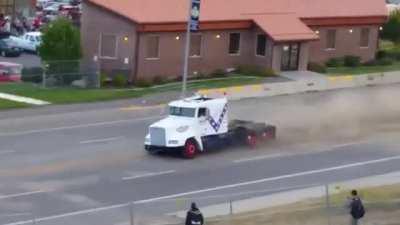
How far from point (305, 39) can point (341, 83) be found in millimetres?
4816

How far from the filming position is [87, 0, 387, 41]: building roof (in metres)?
63.7

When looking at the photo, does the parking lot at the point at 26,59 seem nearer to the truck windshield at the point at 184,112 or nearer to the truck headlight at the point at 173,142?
the truck windshield at the point at 184,112

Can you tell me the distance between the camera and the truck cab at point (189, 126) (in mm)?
42938

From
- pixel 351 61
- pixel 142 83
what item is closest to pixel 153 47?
pixel 142 83

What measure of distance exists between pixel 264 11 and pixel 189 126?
26862 mm

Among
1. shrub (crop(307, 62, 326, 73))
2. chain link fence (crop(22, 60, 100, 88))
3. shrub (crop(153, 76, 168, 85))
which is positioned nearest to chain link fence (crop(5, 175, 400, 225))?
chain link fence (crop(22, 60, 100, 88))

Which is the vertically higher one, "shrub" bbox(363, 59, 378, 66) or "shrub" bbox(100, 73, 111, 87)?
"shrub" bbox(363, 59, 378, 66)

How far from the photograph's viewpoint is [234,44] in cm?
6812

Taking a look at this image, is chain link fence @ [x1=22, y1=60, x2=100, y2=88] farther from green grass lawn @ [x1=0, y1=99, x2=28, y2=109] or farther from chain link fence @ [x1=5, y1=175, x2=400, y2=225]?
chain link fence @ [x1=5, y1=175, x2=400, y2=225]

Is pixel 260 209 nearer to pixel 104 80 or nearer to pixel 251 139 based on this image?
pixel 251 139

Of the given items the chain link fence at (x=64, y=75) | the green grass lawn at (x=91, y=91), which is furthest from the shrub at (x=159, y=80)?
the chain link fence at (x=64, y=75)

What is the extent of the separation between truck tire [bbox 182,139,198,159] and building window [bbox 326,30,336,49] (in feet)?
100

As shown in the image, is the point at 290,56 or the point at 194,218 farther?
the point at 290,56

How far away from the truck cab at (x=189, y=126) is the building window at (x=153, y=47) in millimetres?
18887
